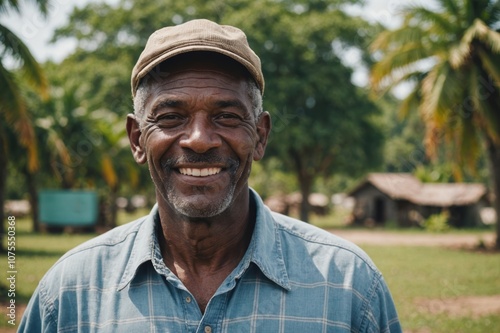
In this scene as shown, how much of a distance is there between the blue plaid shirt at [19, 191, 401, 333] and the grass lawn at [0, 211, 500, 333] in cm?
601

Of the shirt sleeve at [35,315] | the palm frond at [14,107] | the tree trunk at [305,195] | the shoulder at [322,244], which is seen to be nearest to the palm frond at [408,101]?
the palm frond at [14,107]

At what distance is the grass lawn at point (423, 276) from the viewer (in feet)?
27.3

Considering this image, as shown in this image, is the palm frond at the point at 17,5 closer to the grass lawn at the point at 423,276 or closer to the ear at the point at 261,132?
the grass lawn at the point at 423,276

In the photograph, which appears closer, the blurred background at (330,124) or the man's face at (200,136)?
the man's face at (200,136)

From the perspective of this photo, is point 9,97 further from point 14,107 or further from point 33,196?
point 33,196

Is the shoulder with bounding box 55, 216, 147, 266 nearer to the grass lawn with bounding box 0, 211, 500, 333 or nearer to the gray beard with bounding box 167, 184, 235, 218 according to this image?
the gray beard with bounding box 167, 184, 235, 218

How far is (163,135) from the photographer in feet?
7.43

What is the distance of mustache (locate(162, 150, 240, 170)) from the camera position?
2217mm

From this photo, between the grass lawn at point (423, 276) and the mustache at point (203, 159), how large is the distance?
20.7ft

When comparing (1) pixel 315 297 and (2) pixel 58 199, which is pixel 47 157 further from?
(1) pixel 315 297

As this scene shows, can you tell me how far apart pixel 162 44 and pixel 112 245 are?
0.83m

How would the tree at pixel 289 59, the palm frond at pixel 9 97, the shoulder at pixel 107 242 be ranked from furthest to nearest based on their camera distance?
the tree at pixel 289 59 → the palm frond at pixel 9 97 → the shoulder at pixel 107 242

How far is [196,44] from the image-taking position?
85.4 inches

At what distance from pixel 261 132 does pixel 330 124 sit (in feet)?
85.9
